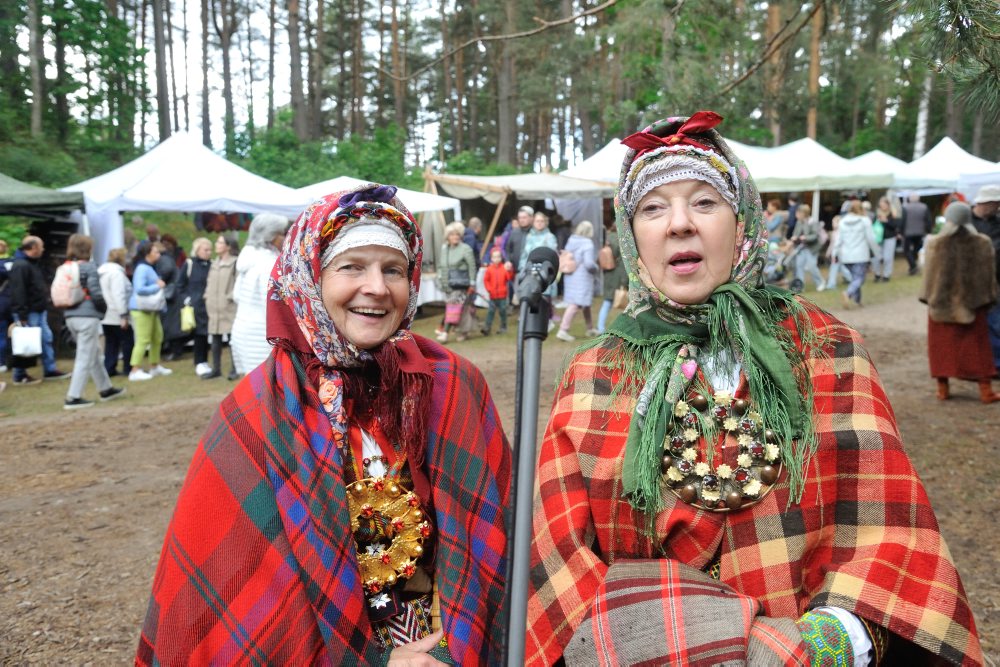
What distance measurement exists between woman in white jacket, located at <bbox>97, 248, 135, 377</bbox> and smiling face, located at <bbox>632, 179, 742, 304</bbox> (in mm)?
8630

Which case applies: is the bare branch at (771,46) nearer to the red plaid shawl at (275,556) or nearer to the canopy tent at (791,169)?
the red plaid shawl at (275,556)

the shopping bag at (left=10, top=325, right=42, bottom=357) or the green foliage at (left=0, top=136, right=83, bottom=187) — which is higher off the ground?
the green foliage at (left=0, top=136, right=83, bottom=187)

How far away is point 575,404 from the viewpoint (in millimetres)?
1982

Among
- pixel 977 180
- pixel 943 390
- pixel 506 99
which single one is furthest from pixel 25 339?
pixel 506 99

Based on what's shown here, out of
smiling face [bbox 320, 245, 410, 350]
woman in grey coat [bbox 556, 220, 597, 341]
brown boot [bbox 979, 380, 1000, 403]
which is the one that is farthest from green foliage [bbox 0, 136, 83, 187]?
smiling face [bbox 320, 245, 410, 350]

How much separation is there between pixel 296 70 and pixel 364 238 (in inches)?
989

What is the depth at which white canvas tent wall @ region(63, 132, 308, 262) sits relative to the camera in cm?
1137

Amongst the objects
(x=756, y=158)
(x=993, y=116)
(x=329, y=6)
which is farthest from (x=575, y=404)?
(x=329, y=6)

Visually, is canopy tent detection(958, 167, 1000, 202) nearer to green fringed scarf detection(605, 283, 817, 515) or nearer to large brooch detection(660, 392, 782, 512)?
green fringed scarf detection(605, 283, 817, 515)

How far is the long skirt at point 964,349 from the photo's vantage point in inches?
289

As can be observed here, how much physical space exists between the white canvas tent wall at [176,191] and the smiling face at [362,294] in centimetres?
1014

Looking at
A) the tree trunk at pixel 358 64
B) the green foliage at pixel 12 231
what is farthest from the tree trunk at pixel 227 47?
the green foliage at pixel 12 231

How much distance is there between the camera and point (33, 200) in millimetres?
10641

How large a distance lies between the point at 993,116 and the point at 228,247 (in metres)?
8.22
